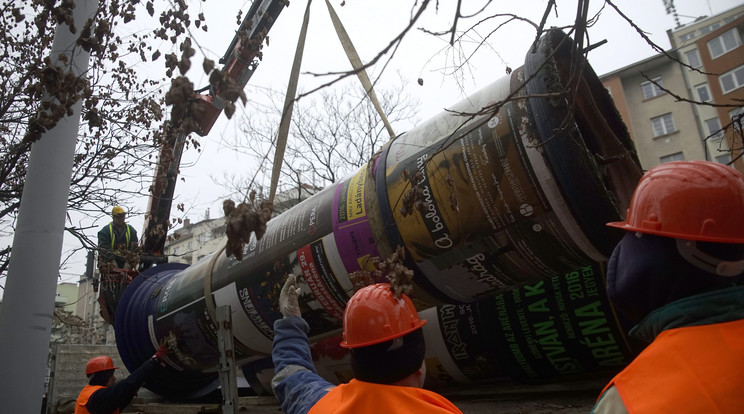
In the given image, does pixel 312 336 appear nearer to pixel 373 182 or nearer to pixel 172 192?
pixel 373 182

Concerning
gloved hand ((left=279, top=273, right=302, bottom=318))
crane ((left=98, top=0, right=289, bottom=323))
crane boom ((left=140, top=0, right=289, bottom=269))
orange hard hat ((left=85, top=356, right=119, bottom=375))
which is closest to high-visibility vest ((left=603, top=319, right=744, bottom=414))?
gloved hand ((left=279, top=273, right=302, bottom=318))

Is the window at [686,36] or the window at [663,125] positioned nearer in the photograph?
the window at [663,125]

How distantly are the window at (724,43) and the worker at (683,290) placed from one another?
3378cm

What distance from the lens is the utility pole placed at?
2699 mm

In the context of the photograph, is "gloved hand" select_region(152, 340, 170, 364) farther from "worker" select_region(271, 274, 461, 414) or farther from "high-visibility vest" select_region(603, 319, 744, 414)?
"high-visibility vest" select_region(603, 319, 744, 414)

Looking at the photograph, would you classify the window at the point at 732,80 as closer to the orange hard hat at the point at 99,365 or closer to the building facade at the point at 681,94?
the building facade at the point at 681,94

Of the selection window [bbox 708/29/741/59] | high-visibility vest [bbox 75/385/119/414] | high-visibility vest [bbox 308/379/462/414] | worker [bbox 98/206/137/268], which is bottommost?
high-visibility vest [bbox 75/385/119/414]

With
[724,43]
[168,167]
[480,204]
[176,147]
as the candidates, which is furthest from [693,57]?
[480,204]

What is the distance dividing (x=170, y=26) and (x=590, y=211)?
10.5 feet

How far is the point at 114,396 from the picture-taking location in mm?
4352

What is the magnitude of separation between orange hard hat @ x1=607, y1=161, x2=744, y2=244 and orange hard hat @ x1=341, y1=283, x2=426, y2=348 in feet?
2.91

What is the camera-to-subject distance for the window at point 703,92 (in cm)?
2892

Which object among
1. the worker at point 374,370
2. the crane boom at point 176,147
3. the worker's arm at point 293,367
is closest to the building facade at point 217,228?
the crane boom at point 176,147

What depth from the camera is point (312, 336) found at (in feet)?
12.2
